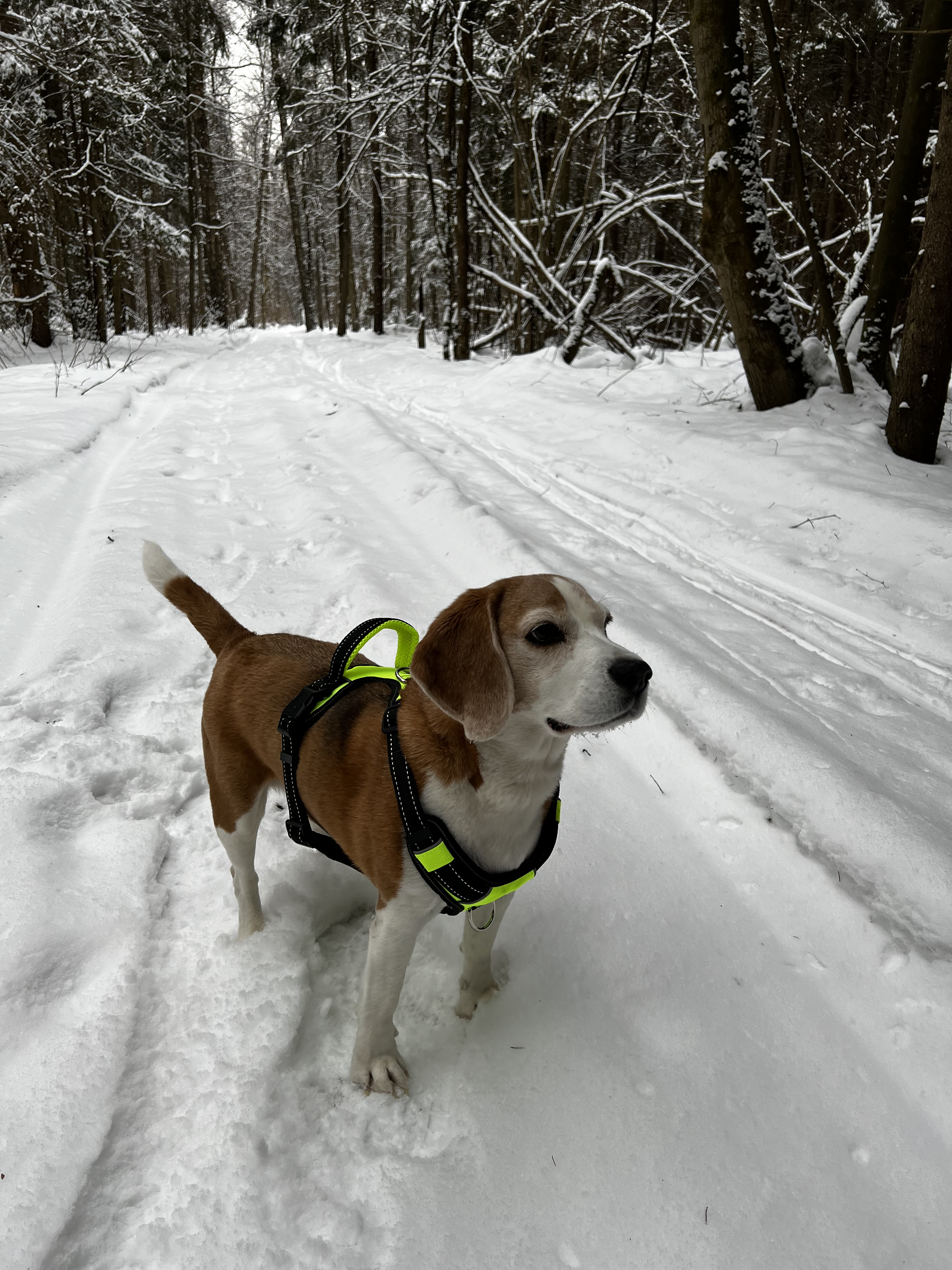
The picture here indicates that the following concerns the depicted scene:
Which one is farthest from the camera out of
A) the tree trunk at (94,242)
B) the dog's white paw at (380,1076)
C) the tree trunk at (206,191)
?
the tree trunk at (206,191)

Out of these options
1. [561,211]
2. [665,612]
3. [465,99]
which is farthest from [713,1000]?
[465,99]

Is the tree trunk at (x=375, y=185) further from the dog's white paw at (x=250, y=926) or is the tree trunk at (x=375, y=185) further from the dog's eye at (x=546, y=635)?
the dog's white paw at (x=250, y=926)

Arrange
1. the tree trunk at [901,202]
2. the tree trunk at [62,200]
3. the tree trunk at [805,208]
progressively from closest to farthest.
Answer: the tree trunk at [901,202] < the tree trunk at [805,208] < the tree trunk at [62,200]

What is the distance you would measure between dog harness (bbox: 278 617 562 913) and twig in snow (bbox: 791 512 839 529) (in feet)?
15.3

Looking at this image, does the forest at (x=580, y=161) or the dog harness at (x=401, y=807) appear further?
the forest at (x=580, y=161)

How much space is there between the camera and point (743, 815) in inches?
112

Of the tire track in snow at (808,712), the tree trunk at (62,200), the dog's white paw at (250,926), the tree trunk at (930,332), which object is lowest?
the dog's white paw at (250,926)

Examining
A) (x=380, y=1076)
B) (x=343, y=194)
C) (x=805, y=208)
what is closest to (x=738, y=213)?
(x=805, y=208)

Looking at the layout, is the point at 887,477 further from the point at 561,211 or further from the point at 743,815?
the point at 561,211

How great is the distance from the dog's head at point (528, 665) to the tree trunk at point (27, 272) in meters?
17.1

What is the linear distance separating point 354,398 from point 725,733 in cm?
1028

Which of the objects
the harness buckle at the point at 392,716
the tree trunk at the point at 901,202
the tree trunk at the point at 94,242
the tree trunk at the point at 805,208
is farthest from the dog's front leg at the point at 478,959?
the tree trunk at the point at 94,242

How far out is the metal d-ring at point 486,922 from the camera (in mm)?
2094

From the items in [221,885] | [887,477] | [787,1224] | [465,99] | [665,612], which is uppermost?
[465,99]
